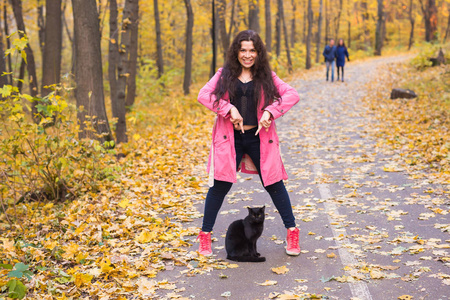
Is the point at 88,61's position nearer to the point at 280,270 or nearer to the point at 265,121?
Answer: the point at 265,121

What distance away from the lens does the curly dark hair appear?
4277 millimetres

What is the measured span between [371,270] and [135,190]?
4.29m

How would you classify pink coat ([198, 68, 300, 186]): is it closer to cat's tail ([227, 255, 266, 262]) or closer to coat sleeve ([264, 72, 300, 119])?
coat sleeve ([264, 72, 300, 119])

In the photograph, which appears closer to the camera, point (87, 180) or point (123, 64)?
point (87, 180)

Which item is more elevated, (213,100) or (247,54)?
(247,54)

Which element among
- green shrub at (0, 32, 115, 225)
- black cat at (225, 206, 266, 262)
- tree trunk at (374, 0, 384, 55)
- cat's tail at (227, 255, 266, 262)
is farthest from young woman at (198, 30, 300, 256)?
tree trunk at (374, 0, 384, 55)

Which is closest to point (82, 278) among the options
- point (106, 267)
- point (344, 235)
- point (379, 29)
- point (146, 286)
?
point (106, 267)

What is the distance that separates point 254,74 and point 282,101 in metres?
0.41

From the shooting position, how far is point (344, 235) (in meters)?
5.09

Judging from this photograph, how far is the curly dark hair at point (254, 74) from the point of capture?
4277mm

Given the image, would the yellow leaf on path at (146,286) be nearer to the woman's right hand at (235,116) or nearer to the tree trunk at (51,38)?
the woman's right hand at (235,116)

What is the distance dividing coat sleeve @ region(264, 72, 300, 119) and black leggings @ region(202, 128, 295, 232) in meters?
0.32

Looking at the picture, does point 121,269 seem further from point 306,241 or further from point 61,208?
point 61,208

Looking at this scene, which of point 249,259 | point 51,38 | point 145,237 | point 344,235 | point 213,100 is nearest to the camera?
point 213,100
